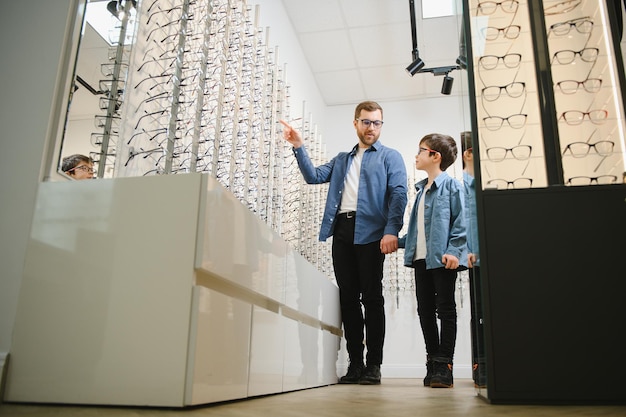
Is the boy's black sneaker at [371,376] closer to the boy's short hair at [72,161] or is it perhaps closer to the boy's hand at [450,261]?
the boy's hand at [450,261]

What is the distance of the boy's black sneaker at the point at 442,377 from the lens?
2586mm

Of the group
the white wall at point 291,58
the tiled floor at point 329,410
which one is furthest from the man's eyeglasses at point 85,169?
the white wall at point 291,58

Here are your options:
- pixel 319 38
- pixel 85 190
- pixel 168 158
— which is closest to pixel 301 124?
pixel 319 38

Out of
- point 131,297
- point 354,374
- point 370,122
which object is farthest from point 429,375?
point 131,297

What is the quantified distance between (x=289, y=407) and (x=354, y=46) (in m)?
4.01

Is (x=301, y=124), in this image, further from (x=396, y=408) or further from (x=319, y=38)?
(x=396, y=408)

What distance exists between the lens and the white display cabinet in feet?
4.37

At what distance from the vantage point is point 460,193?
9.74 feet

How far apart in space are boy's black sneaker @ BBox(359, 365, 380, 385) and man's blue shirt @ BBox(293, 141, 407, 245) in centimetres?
64

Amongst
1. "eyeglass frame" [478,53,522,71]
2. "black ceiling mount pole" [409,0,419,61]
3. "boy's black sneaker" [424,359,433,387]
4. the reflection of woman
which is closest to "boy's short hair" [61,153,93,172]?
the reflection of woman

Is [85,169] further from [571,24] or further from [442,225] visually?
[442,225]

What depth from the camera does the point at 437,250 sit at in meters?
2.76

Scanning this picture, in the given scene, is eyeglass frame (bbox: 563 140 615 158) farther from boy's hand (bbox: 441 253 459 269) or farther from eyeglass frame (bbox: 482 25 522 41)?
boy's hand (bbox: 441 253 459 269)

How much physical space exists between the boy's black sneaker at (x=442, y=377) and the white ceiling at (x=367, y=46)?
2.51 meters
